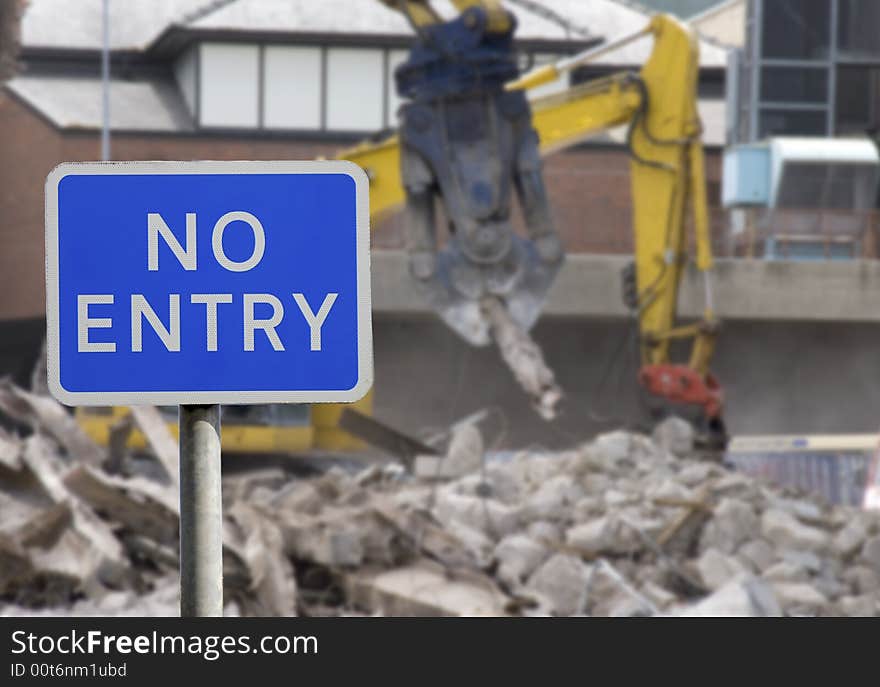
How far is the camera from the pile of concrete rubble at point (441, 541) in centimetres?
1027

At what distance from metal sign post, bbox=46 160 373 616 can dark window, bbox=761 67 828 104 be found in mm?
30580

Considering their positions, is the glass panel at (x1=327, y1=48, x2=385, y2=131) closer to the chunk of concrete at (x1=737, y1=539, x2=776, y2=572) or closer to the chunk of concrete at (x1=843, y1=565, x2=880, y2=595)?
the chunk of concrete at (x1=737, y1=539, x2=776, y2=572)

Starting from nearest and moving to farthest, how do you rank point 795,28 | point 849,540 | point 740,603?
1. point 740,603
2. point 849,540
3. point 795,28

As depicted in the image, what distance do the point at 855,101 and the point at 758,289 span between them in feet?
23.9

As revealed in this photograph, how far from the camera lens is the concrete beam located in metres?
27.6

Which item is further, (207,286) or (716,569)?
(716,569)

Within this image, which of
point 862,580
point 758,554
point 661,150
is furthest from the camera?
point 661,150

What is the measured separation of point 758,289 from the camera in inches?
1088

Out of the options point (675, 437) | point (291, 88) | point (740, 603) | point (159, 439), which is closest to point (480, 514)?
point (159, 439)

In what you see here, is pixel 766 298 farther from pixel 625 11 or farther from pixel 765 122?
pixel 625 11

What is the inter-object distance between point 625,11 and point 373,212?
637 inches

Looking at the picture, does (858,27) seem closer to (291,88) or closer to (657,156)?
(291,88)

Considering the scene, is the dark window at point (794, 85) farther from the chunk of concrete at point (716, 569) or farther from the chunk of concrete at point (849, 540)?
the chunk of concrete at point (716, 569)
